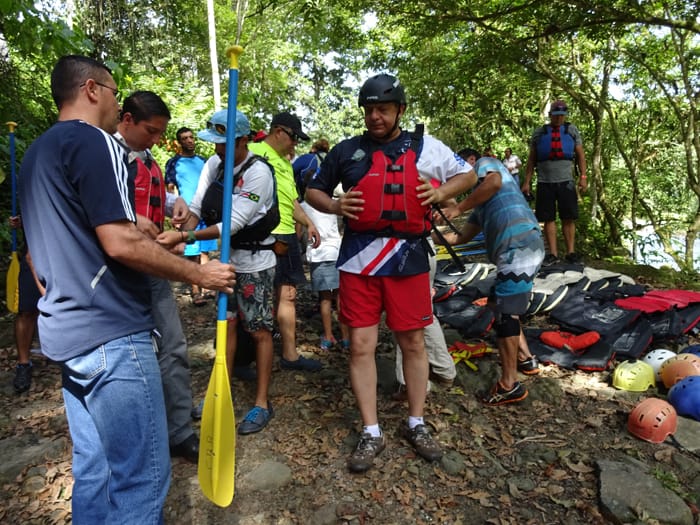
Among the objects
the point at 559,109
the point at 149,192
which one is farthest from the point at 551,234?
the point at 149,192

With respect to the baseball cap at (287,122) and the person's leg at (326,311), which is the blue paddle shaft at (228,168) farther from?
the person's leg at (326,311)

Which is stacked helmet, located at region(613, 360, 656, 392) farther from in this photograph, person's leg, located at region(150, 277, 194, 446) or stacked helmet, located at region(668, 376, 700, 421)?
person's leg, located at region(150, 277, 194, 446)

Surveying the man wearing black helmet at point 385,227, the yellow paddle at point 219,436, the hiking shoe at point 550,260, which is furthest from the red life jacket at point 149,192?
the hiking shoe at point 550,260

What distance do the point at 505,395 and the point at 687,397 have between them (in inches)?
51.4

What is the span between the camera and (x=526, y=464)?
10.1 feet

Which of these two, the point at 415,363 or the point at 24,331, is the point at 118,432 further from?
the point at 24,331

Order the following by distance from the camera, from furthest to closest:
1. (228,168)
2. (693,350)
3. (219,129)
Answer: (693,350)
(219,129)
(228,168)

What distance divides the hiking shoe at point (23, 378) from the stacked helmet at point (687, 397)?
5365 millimetres

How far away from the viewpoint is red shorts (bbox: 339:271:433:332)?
289 centimetres

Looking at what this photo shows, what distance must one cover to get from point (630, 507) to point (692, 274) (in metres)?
5.74

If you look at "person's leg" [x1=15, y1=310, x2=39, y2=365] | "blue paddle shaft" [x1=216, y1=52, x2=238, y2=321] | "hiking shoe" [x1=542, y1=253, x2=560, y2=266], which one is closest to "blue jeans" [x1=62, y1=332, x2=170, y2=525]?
"blue paddle shaft" [x1=216, y1=52, x2=238, y2=321]

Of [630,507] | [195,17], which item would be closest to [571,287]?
[630,507]

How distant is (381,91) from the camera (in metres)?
2.73

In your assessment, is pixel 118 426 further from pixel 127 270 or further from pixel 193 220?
pixel 193 220
